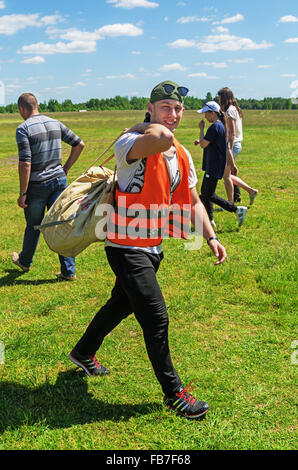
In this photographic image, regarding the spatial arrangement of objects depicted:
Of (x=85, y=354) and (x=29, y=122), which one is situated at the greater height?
(x=29, y=122)

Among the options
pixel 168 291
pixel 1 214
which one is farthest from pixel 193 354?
pixel 1 214

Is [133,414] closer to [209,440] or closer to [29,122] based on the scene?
[209,440]

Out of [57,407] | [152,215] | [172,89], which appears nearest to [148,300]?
[152,215]

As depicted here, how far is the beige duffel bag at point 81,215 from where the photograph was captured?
3057 millimetres

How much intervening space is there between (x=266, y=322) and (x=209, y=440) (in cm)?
185

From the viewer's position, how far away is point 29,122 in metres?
5.10

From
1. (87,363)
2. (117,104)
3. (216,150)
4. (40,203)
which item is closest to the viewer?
(87,363)

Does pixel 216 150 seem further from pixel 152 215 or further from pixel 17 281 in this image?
pixel 152 215

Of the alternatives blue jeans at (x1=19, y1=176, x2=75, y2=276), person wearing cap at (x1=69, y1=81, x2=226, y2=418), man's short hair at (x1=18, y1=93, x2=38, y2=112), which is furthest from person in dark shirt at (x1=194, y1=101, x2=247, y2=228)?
person wearing cap at (x1=69, y1=81, x2=226, y2=418)

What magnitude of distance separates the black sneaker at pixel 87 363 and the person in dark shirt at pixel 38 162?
2.14 m

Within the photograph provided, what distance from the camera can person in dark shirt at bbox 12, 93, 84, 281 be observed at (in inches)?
200

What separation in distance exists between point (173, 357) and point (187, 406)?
0.81m

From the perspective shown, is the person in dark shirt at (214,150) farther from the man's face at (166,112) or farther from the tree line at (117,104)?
the tree line at (117,104)

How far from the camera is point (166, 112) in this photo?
2.71 m
